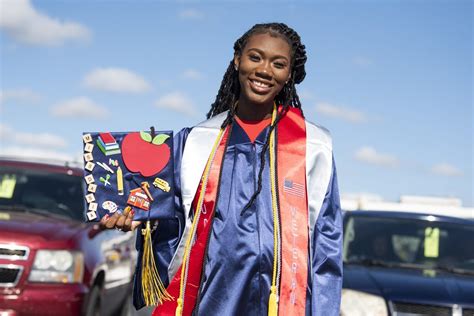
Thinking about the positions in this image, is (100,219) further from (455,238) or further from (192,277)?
(455,238)

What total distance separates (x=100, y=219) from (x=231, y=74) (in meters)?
0.96

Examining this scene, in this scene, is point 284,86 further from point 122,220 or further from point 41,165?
point 41,165

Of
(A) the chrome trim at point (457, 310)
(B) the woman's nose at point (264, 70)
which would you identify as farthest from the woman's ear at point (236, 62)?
(A) the chrome trim at point (457, 310)

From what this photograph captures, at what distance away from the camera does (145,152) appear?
3.78 meters

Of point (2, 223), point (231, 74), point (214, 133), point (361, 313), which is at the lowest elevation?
point (361, 313)

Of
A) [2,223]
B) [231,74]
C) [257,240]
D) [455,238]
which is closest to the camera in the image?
[257,240]

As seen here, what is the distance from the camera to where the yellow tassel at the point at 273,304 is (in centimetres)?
356

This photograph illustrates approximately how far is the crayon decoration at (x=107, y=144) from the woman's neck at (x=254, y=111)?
56cm

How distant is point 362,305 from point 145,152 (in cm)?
323

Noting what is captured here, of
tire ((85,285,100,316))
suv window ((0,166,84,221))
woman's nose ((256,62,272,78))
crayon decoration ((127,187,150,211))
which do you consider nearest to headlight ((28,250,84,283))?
tire ((85,285,100,316))

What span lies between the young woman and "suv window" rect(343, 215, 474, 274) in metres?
3.92

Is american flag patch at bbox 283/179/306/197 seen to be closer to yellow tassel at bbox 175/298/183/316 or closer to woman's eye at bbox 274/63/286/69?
woman's eye at bbox 274/63/286/69

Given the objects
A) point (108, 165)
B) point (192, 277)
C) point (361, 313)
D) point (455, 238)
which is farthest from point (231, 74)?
point (455, 238)

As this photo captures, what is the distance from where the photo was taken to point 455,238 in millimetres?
7902
